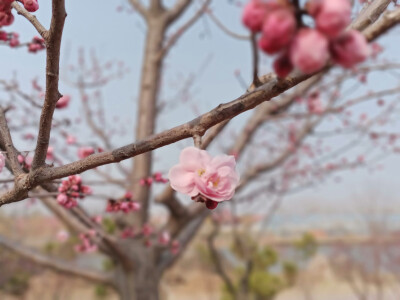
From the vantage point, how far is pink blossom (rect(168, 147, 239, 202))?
2.36 ft

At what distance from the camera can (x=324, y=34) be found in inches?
16.7

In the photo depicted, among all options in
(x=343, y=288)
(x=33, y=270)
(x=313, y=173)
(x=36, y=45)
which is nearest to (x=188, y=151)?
(x=36, y=45)

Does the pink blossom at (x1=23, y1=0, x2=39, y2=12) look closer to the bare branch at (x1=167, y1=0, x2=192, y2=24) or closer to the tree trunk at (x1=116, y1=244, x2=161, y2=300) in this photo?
the tree trunk at (x1=116, y1=244, x2=161, y2=300)

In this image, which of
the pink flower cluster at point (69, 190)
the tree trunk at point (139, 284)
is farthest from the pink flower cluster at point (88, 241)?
the pink flower cluster at point (69, 190)

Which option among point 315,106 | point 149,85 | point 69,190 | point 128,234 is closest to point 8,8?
point 69,190

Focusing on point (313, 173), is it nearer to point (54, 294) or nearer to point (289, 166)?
point (289, 166)

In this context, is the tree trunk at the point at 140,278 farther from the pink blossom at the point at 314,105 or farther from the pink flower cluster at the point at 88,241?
the pink blossom at the point at 314,105

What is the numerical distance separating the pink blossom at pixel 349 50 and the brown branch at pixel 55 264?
2.81 meters

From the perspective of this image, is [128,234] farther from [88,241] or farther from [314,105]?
[314,105]

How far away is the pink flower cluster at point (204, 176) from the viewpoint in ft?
2.36

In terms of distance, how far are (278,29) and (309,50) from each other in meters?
0.04

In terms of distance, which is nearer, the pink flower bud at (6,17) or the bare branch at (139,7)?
the pink flower bud at (6,17)

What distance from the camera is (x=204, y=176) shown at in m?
0.74

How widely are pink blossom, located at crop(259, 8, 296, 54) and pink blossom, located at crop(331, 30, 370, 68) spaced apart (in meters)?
0.06
